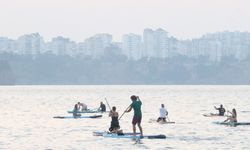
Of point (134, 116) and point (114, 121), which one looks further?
point (114, 121)

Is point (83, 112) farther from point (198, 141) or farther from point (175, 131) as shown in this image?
point (198, 141)

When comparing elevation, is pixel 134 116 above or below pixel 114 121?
above

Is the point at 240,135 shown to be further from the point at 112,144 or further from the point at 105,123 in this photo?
the point at 105,123

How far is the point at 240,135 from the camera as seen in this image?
60.4 meters

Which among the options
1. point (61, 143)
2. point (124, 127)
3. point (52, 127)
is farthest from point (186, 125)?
point (61, 143)

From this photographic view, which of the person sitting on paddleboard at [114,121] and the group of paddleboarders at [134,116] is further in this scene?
the person sitting on paddleboard at [114,121]

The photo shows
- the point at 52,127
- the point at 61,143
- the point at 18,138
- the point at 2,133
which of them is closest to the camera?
the point at 61,143

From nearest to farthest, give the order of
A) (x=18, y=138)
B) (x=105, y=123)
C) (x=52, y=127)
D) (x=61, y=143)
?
(x=61, y=143)
(x=18, y=138)
(x=52, y=127)
(x=105, y=123)

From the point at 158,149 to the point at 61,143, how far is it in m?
7.11

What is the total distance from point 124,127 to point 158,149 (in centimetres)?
2286

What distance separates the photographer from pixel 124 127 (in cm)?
7281

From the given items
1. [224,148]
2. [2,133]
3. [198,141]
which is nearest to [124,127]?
[2,133]

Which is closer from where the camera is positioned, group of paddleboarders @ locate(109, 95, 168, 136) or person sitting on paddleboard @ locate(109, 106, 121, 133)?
group of paddleboarders @ locate(109, 95, 168, 136)

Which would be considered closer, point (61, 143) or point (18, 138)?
point (61, 143)
